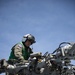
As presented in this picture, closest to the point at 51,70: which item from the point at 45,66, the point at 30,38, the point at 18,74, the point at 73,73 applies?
the point at 45,66

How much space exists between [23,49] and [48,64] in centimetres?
321

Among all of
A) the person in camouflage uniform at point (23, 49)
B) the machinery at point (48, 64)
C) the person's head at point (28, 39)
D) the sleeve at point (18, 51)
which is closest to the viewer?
the machinery at point (48, 64)

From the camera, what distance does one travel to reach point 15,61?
14367mm

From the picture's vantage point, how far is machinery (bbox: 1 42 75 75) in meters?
11.5

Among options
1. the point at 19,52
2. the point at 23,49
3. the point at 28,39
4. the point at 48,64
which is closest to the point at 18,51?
the point at 19,52

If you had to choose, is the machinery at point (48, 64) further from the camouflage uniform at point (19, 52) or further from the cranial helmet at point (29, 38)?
the cranial helmet at point (29, 38)

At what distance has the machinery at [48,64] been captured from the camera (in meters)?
11.5

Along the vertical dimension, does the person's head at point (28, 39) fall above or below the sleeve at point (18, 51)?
above

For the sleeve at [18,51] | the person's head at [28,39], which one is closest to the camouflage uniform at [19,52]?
the sleeve at [18,51]

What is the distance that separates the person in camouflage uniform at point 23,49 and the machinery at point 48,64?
69 cm

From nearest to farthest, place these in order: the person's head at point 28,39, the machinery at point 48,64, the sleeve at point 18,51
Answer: the machinery at point 48,64 < the sleeve at point 18,51 < the person's head at point 28,39

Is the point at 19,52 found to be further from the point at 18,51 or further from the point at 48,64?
the point at 48,64

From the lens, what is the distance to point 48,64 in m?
12.6

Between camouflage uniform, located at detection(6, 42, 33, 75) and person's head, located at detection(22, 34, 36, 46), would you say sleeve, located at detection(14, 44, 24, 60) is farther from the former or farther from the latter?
person's head, located at detection(22, 34, 36, 46)
